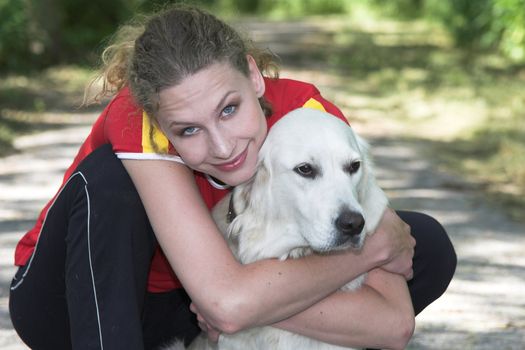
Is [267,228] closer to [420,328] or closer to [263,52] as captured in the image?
[263,52]

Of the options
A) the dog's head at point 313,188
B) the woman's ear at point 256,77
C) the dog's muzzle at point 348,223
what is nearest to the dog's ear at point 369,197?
the dog's head at point 313,188

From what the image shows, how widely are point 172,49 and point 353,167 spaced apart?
0.68m

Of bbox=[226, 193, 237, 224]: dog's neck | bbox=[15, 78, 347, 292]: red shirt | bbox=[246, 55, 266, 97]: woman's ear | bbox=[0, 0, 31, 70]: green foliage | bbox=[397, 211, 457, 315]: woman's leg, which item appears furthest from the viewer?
bbox=[0, 0, 31, 70]: green foliage

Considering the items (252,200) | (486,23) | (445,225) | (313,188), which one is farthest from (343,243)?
(486,23)

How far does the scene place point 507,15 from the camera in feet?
25.0

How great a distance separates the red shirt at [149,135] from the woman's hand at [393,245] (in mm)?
372

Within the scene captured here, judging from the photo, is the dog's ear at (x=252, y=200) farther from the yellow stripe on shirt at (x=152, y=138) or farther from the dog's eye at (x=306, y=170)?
the yellow stripe on shirt at (x=152, y=138)

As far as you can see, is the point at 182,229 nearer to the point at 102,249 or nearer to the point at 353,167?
the point at 102,249

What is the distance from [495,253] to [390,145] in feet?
10.0

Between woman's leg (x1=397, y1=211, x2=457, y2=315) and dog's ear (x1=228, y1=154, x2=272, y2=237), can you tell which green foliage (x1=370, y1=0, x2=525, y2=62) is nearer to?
woman's leg (x1=397, y1=211, x2=457, y2=315)

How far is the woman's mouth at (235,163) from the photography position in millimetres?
2576

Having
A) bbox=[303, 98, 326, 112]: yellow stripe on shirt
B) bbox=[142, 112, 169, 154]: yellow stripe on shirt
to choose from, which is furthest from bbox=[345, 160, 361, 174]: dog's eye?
bbox=[142, 112, 169, 154]: yellow stripe on shirt

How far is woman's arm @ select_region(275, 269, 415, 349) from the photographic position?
8.53ft

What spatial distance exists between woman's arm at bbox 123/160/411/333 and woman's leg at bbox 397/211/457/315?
0.55 metres
